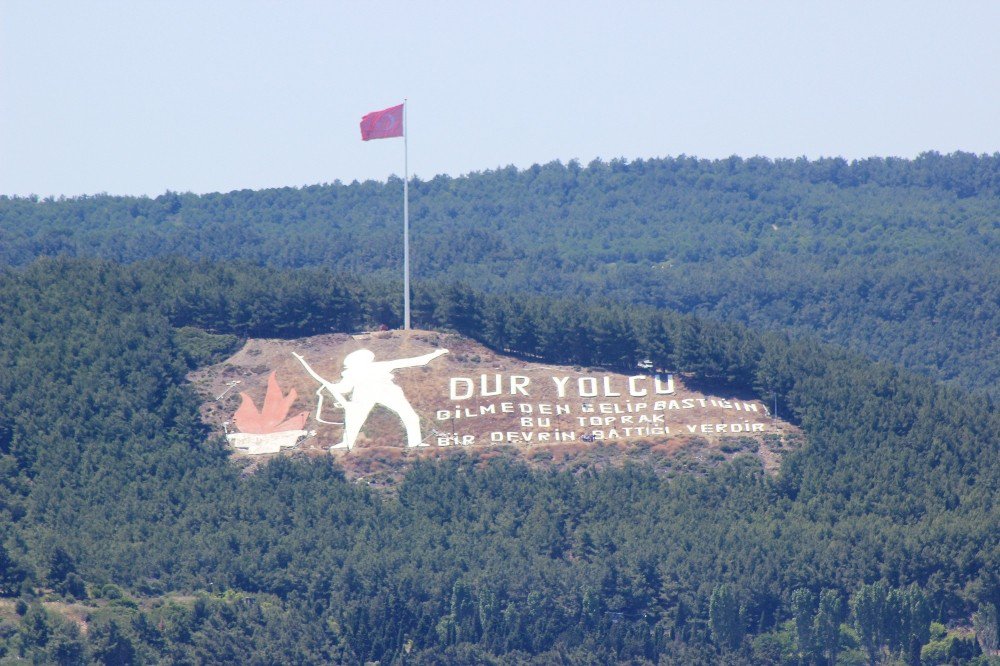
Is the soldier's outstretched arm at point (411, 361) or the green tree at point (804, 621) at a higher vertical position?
the soldier's outstretched arm at point (411, 361)

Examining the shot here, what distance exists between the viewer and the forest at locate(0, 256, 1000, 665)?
74.2 metres

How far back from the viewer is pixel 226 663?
71.1 m

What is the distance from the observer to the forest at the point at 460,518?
7419 cm

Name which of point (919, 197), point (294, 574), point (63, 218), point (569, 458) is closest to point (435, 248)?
point (63, 218)

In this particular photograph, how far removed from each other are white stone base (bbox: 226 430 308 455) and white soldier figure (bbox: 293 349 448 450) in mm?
1724

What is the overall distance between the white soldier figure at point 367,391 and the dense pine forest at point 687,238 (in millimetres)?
45453

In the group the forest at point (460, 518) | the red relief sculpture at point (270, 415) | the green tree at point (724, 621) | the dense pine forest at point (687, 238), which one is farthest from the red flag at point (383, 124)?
the dense pine forest at point (687, 238)

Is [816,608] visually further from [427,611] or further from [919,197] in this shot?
[919,197]

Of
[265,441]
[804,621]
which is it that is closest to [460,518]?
[265,441]

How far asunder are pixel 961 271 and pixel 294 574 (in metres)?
76.2

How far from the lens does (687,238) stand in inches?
6900

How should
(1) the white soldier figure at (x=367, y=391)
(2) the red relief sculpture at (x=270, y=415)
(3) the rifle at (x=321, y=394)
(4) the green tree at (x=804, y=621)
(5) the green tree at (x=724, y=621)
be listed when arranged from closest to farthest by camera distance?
(4) the green tree at (x=804, y=621)
(5) the green tree at (x=724, y=621)
(1) the white soldier figure at (x=367, y=391)
(2) the red relief sculpture at (x=270, y=415)
(3) the rifle at (x=321, y=394)

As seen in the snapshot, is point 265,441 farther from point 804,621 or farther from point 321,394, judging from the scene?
point 804,621

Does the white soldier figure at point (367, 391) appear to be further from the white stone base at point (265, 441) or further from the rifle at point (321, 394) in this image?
A: the white stone base at point (265, 441)
